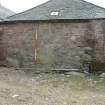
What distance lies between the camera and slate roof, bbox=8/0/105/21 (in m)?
16.7

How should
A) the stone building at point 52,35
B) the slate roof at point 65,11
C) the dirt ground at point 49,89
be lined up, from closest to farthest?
the dirt ground at point 49,89 → the stone building at point 52,35 → the slate roof at point 65,11

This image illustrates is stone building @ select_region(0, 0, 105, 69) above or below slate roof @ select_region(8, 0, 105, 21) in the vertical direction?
below

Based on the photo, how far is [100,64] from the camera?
52.7 ft

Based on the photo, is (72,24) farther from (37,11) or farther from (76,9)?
(37,11)

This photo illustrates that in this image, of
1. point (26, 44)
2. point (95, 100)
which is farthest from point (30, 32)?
point (95, 100)

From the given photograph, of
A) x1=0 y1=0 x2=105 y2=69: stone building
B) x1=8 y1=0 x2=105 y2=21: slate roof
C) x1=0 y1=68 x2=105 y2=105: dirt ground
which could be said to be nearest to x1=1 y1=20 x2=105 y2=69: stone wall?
x1=0 y1=0 x2=105 y2=69: stone building

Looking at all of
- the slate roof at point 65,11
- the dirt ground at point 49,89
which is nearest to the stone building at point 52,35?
the slate roof at point 65,11

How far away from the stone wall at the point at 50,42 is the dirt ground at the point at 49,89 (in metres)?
1.19

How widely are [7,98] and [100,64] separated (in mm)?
7197

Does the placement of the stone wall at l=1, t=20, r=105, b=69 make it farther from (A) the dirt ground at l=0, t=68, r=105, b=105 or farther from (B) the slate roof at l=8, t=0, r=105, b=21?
(A) the dirt ground at l=0, t=68, r=105, b=105

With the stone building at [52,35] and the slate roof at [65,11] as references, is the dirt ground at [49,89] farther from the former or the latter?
the slate roof at [65,11]

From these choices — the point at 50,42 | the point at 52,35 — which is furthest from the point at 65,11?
the point at 50,42

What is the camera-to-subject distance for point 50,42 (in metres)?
16.9

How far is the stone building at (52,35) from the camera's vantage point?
16.4 meters
